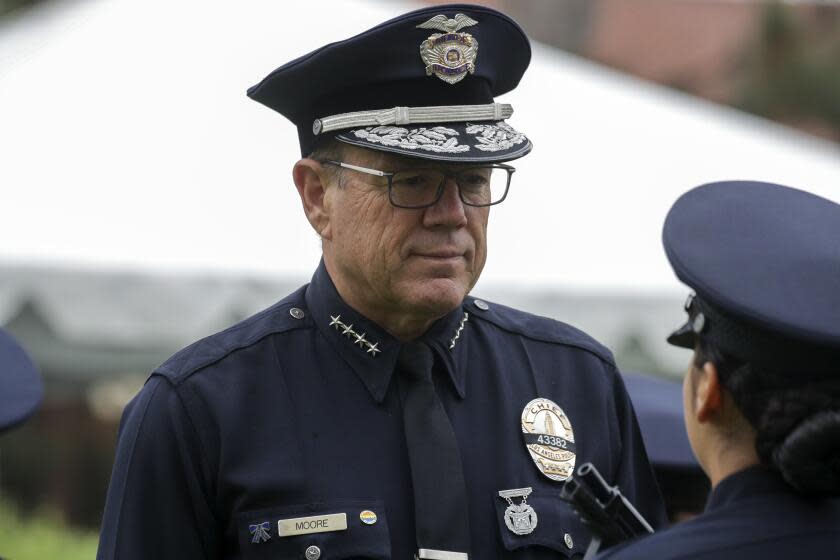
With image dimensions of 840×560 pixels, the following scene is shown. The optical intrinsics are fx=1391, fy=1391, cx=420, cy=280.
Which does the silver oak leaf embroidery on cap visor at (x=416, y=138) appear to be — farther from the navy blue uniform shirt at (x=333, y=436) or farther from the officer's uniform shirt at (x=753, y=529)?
the officer's uniform shirt at (x=753, y=529)

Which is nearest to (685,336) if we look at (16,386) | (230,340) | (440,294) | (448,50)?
(440,294)

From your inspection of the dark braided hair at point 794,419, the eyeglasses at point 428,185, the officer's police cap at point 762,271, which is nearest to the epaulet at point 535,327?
the eyeglasses at point 428,185

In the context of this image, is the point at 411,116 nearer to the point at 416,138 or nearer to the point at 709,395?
the point at 416,138

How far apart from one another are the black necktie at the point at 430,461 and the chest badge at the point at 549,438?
18 cm

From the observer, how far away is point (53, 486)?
862 centimetres

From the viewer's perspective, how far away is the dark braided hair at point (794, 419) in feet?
6.86

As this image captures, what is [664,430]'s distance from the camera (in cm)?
397

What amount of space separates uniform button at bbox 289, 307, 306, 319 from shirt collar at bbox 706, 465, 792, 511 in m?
1.15

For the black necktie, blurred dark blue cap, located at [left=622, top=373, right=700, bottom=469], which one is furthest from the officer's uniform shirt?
blurred dark blue cap, located at [left=622, top=373, right=700, bottom=469]

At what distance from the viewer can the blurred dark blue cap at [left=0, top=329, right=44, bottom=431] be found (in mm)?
3629

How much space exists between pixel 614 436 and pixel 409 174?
29.7 inches

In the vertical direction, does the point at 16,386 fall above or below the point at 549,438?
below

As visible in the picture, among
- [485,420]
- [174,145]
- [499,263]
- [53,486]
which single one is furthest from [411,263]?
[53,486]

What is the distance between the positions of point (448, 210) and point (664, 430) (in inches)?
54.7
